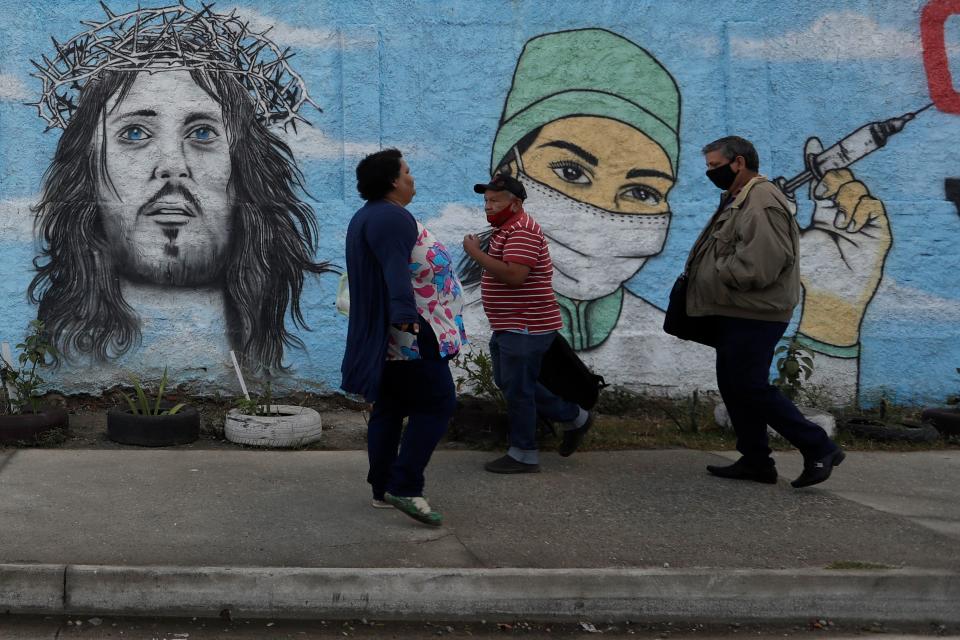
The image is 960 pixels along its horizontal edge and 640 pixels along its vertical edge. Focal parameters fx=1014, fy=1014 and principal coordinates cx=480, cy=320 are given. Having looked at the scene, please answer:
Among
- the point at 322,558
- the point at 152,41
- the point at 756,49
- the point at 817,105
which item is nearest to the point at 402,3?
the point at 152,41

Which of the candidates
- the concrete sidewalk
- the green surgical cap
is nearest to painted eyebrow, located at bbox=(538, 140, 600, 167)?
the green surgical cap

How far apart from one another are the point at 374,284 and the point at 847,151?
447cm

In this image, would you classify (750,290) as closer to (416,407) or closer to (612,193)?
(416,407)

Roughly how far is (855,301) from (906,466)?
164 cm

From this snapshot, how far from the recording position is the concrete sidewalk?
3.94m

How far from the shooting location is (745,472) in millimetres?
5668

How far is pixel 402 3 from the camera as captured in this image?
7348 millimetres

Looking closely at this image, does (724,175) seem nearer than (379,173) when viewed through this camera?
No

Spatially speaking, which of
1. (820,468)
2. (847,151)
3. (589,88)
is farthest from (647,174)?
(820,468)

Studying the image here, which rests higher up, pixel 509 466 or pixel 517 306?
pixel 517 306

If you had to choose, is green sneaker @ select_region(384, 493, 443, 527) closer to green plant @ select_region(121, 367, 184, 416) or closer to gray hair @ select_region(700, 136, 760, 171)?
green plant @ select_region(121, 367, 184, 416)

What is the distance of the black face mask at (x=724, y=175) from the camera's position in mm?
5367

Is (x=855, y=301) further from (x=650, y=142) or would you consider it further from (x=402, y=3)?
(x=402, y=3)

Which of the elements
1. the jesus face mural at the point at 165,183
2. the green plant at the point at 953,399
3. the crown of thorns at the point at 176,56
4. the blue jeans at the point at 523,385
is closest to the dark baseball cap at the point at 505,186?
the blue jeans at the point at 523,385
